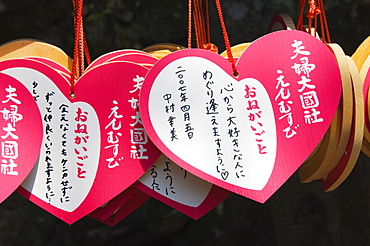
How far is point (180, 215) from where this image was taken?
1.89 metres

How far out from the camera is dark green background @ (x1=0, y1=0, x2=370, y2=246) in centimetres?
167

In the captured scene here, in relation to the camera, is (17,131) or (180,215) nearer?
(17,131)

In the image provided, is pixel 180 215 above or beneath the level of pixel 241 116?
beneath

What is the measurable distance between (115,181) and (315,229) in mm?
1205

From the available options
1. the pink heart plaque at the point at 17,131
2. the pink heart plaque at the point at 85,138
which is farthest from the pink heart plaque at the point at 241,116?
the pink heart plaque at the point at 17,131

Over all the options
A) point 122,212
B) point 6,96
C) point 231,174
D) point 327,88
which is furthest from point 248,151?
point 6,96

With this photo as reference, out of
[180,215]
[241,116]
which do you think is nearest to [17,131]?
[241,116]

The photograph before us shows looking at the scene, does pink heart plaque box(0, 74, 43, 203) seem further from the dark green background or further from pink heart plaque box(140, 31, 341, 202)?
the dark green background

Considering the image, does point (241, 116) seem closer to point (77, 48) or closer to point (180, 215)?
point (77, 48)

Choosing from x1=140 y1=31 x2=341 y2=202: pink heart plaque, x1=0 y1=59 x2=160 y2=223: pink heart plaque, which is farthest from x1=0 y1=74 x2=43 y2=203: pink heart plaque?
x1=140 y1=31 x2=341 y2=202: pink heart plaque

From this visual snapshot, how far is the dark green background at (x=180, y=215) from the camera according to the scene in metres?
1.67

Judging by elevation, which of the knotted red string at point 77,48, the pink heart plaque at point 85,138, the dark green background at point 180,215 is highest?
the knotted red string at point 77,48

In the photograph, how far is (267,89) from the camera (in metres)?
0.73

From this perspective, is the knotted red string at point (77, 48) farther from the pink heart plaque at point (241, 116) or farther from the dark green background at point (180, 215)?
the dark green background at point (180, 215)
